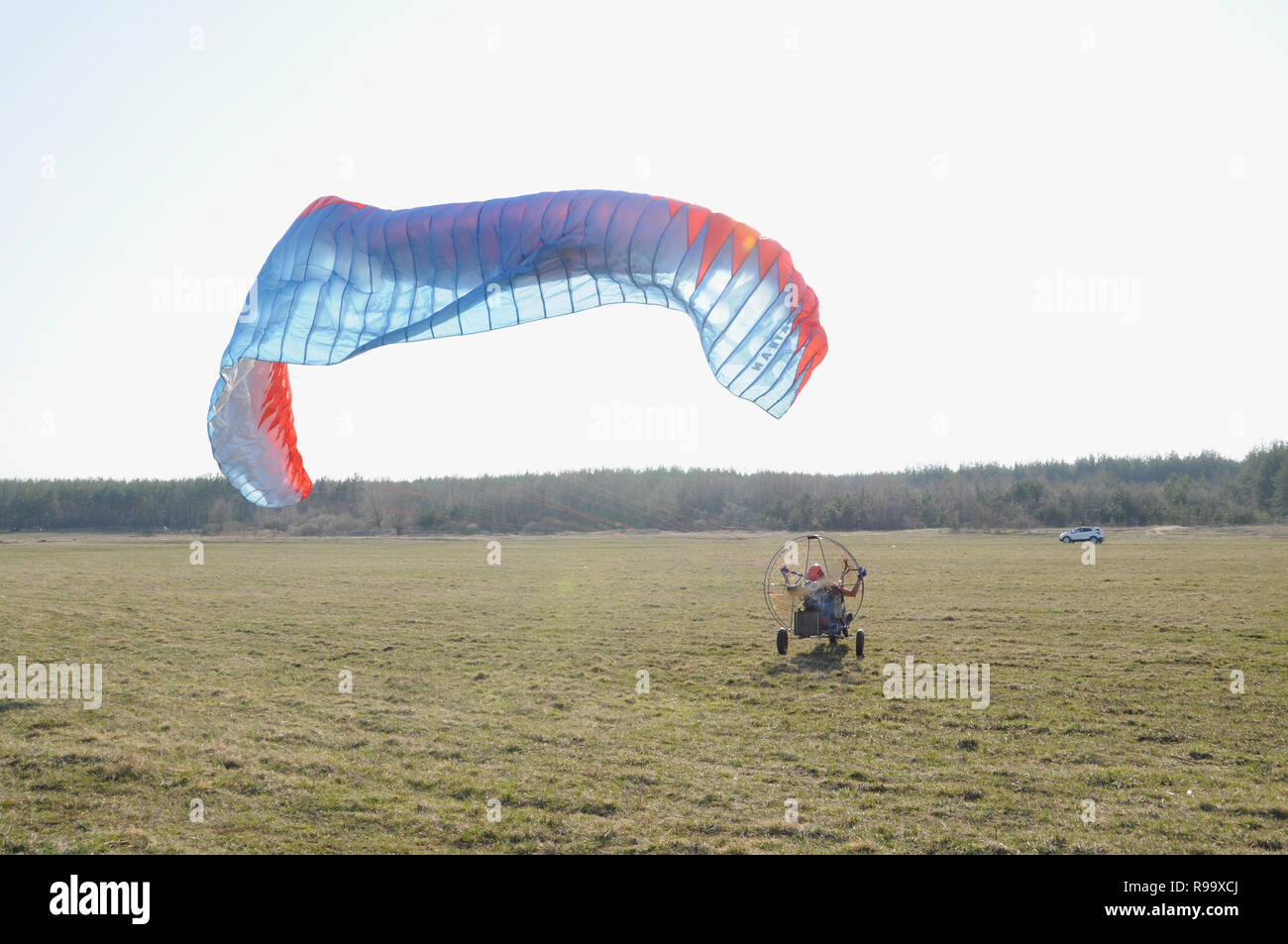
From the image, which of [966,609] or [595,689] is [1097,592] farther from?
[595,689]

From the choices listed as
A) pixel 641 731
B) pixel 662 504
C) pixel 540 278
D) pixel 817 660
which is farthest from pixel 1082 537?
pixel 540 278

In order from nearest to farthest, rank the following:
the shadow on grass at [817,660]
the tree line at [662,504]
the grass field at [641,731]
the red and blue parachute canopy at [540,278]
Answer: the red and blue parachute canopy at [540,278]
the grass field at [641,731]
the shadow on grass at [817,660]
the tree line at [662,504]

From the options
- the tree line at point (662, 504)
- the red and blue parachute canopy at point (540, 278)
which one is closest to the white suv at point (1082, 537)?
the tree line at point (662, 504)

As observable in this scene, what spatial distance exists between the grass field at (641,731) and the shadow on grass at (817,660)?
0.24 ft

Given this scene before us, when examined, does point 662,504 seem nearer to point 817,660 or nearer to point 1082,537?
point 1082,537

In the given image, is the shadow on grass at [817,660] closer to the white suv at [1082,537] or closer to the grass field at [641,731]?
the grass field at [641,731]

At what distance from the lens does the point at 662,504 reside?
180 feet

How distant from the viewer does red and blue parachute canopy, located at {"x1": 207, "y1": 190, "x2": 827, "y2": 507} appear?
207 inches

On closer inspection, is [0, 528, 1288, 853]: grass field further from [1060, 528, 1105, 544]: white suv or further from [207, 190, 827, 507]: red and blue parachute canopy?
[1060, 528, 1105, 544]: white suv

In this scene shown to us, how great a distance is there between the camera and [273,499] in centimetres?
672

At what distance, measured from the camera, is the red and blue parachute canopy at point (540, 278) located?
17.3 ft

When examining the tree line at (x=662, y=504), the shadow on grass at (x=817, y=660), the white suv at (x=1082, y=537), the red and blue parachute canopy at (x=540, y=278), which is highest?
the red and blue parachute canopy at (x=540, y=278)

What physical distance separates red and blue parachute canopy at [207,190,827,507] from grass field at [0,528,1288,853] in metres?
3.02

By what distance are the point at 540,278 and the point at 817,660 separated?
26.3ft
